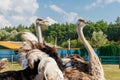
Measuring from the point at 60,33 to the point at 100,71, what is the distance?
3001 inches

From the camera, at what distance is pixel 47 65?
5227mm

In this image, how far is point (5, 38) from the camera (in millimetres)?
84188

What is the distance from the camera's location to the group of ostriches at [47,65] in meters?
5.33

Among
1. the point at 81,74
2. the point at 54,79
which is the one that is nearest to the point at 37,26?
the point at 81,74

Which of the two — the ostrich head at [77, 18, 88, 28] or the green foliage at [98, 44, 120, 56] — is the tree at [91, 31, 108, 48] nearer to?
the green foliage at [98, 44, 120, 56]

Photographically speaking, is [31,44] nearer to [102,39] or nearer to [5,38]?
[102,39]

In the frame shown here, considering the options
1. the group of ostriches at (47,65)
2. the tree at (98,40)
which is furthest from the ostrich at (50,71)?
the tree at (98,40)

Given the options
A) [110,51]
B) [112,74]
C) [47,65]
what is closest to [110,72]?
[112,74]

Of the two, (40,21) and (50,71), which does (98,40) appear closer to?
(40,21)

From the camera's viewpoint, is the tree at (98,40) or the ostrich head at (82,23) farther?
the tree at (98,40)

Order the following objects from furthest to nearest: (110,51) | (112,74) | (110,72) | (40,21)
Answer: (110,51)
(110,72)
(112,74)
(40,21)

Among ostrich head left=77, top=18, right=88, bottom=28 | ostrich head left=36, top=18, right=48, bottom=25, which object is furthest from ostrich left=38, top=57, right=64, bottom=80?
ostrich head left=77, top=18, right=88, bottom=28

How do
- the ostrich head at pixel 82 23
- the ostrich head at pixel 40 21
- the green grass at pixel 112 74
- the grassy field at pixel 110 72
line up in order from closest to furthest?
the ostrich head at pixel 40 21
the ostrich head at pixel 82 23
the green grass at pixel 112 74
the grassy field at pixel 110 72

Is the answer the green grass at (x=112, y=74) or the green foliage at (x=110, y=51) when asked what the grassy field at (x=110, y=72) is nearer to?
the green grass at (x=112, y=74)
